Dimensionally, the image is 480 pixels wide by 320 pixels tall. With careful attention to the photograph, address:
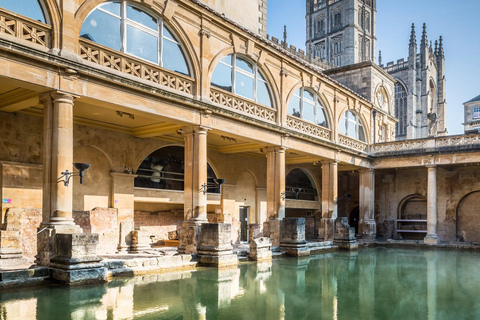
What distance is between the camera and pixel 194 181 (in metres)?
15.1

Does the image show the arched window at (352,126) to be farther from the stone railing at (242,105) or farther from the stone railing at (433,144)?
the stone railing at (242,105)

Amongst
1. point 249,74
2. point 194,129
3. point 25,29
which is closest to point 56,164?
point 25,29

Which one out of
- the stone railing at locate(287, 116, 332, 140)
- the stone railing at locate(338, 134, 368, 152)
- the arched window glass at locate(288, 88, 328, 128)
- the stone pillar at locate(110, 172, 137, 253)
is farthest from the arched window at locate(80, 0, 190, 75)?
the stone railing at locate(338, 134, 368, 152)

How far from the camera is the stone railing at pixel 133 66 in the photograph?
475 inches

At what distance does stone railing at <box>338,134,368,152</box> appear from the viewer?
24891 mm

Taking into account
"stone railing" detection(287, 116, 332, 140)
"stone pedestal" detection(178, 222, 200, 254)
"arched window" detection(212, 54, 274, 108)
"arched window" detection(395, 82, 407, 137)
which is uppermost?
"arched window" detection(395, 82, 407, 137)

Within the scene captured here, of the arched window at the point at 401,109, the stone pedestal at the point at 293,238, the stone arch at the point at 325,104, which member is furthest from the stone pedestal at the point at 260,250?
the arched window at the point at 401,109

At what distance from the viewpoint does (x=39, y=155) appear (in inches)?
556

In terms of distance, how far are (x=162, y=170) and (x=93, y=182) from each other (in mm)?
3732

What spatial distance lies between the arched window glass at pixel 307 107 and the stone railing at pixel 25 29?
12.0 metres

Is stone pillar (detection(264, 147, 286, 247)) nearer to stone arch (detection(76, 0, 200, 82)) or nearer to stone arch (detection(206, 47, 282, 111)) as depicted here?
stone arch (detection(206, 47, 282, 111))

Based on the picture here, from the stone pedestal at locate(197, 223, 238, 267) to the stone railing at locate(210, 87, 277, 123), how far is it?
473cm

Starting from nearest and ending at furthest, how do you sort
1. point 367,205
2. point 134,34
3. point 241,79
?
point 134,34
point 241,79
point 367,205

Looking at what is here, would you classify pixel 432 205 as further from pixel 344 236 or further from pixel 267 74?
pixel 267 74
